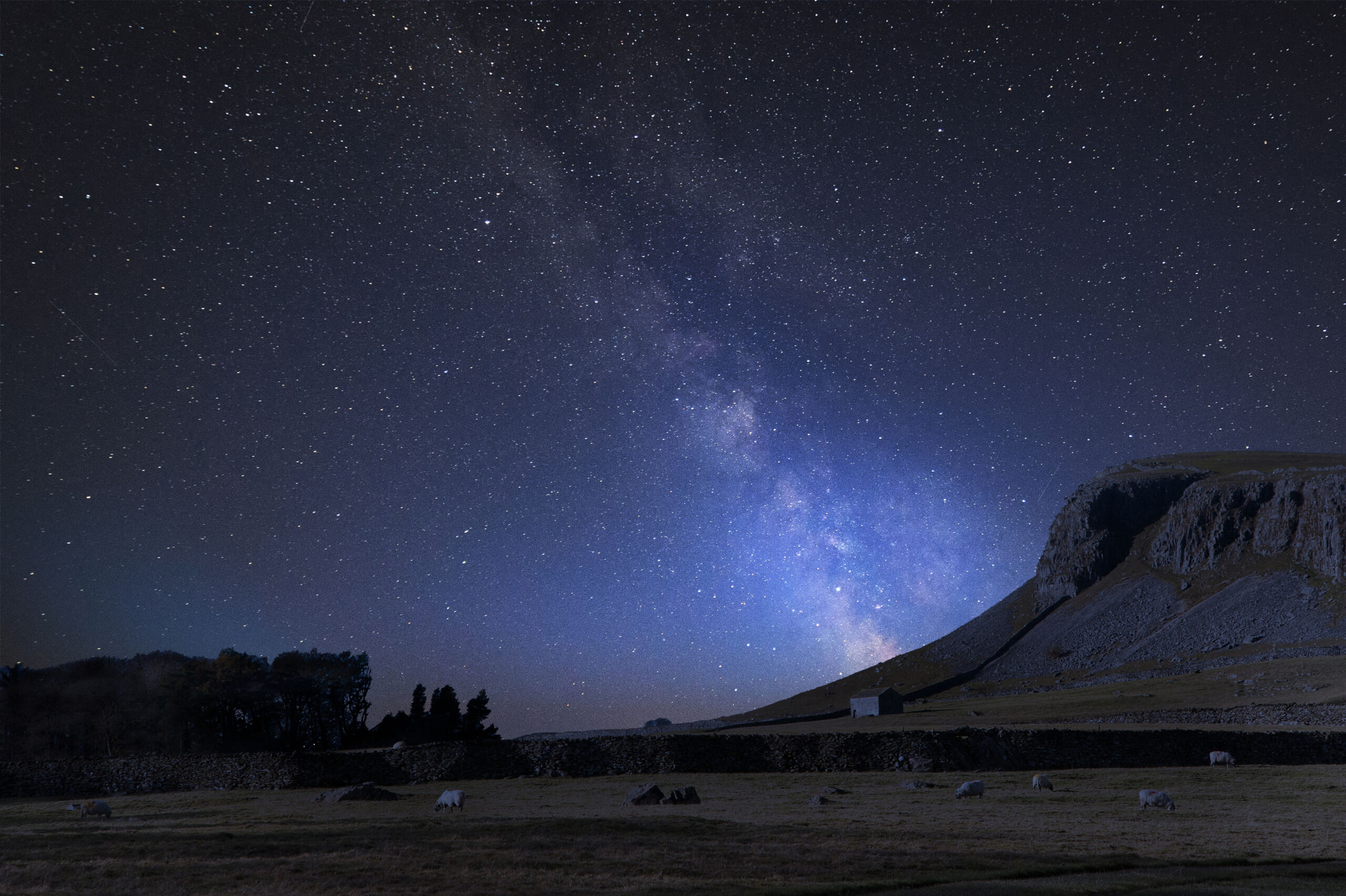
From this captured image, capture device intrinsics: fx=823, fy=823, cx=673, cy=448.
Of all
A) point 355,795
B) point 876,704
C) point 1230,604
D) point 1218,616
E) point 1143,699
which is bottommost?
point 876,704

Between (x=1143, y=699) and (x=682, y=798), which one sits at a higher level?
(x=682, y=798)

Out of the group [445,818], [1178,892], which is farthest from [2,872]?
[1178,892]

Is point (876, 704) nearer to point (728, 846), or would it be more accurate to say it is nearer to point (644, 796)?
point (644, 796)

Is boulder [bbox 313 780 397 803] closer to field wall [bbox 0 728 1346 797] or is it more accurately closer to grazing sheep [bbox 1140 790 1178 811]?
field wall [bbox 0 728 1346 797]

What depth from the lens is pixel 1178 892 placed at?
14.6 meters

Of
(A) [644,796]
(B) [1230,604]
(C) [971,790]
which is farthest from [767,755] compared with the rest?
(B) [1230,604]

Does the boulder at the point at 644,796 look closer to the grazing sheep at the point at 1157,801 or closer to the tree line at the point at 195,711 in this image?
the grazing sheep at the point at 1157,801

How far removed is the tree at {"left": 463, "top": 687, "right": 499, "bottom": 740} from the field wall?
3713 cm


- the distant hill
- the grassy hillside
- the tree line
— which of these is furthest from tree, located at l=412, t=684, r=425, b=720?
the distant hill

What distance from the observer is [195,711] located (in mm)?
83250

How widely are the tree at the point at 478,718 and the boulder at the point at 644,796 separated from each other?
192ft

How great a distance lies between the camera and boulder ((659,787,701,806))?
105 feet

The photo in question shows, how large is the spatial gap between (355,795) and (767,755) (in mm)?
23046

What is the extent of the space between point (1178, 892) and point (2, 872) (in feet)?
79.2
